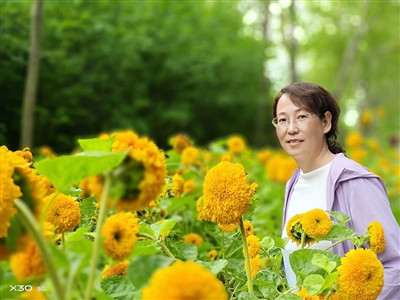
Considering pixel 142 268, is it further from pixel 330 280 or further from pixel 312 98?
pixel 312 98

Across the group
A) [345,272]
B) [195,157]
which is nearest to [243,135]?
[195,157]

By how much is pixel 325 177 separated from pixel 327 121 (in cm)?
24

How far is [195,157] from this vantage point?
308cm

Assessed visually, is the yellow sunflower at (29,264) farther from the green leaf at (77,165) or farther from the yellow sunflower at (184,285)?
the yellow sunflower at (184,285)

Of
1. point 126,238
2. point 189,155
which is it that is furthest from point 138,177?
point 189,155

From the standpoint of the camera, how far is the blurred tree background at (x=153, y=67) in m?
6.07

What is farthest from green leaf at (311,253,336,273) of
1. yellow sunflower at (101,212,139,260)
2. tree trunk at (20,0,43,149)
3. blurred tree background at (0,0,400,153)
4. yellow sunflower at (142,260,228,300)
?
tree trunk at (20,0,43,149)

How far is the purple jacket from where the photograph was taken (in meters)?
1.62

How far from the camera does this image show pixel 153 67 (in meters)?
11.3

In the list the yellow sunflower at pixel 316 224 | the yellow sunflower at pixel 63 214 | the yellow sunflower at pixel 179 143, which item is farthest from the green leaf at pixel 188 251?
the yellow sunflower at pixel 179 143

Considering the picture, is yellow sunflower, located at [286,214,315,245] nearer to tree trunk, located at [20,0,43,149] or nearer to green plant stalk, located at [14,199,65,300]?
green plant stalk, located at [14,199,65,300]

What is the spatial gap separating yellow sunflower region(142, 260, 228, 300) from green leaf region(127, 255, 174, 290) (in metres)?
0.16

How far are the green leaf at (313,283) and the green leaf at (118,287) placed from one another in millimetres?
396

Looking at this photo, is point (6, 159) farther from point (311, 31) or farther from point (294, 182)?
point (311, 31)
